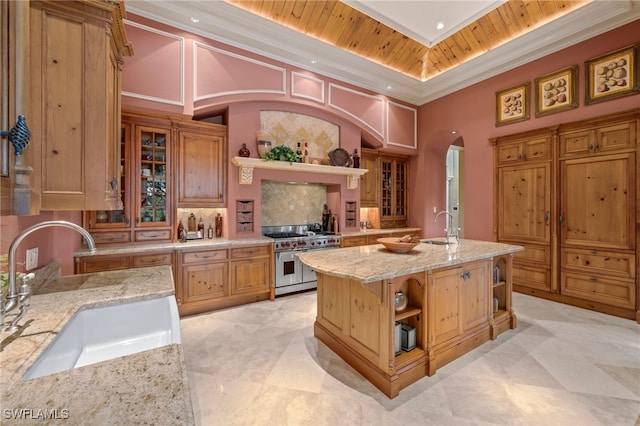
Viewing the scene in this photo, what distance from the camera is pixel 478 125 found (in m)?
4.71

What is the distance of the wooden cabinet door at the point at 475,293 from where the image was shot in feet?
8.15

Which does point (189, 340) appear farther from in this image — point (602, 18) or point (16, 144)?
point (602, 18)

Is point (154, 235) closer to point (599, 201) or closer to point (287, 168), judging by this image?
point (287, 168)

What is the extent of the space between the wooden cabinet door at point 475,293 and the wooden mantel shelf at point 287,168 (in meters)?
2.54

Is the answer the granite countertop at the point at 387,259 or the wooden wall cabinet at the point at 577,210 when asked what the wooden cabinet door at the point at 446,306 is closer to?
the granite countertop at the point at 387,259

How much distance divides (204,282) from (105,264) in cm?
104

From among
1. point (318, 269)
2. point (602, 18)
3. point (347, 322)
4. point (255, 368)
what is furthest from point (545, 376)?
point (602, 18)

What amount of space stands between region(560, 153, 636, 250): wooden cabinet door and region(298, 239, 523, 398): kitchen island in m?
1.74

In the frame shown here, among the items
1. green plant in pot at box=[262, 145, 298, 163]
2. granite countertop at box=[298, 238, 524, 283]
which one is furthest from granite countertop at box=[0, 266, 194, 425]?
green plant in pot at box=[262, 145, 298, 163]

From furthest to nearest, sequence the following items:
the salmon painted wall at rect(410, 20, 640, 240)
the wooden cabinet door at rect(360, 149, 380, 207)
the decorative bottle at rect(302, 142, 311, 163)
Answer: the wooden cabinet door at rect(360, 149, 380, 207)
the decorative bottle at rect(302, 142, 311, 163)
the salmon painted wall at rect(410, 20, 640, 240)

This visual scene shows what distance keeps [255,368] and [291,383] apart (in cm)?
38

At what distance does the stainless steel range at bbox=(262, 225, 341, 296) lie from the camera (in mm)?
3939

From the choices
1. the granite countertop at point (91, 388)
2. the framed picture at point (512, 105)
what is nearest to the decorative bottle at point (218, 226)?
the granite countertop at point (91, 388)

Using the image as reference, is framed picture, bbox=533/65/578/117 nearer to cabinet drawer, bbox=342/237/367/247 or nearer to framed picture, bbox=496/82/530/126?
framed picture, bbox=496/82/530/126
